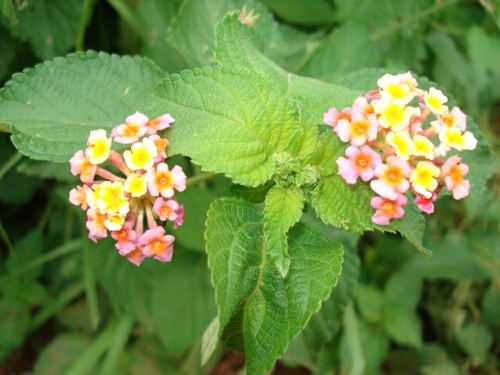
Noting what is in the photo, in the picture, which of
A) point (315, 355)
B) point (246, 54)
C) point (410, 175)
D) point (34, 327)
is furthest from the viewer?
point (34, 327)

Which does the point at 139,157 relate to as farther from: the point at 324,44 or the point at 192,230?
the point at 324,44

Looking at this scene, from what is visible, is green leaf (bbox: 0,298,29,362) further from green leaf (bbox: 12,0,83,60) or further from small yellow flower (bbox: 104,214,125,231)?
small yellow flower (bbox: 104,214,125,231)

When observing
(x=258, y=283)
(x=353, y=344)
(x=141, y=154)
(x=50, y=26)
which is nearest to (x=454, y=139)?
(x=258, y=283)

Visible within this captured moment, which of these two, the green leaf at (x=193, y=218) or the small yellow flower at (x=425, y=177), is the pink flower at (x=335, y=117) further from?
the green leaf at (x=193, y=218)

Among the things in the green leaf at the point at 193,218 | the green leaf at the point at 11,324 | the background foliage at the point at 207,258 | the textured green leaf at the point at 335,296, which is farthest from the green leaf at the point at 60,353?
the textured green leaf at the point at 335,296

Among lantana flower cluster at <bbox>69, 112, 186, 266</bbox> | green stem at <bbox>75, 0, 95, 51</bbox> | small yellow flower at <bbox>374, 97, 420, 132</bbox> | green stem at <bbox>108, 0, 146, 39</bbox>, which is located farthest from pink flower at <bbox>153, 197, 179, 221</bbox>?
green stem at <bbox>108, 0, 146, 39</bbox>

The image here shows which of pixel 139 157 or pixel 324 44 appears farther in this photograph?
pixel 324 44

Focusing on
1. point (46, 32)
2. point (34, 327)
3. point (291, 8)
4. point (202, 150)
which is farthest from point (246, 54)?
point (34, 327)
